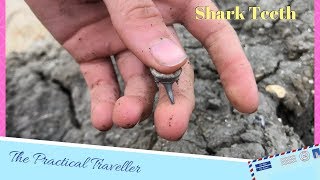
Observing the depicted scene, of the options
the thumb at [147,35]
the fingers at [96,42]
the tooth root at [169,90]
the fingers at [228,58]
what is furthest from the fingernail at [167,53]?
the fingers at [96,42]

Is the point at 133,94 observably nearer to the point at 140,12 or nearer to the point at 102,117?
the point at 102,117

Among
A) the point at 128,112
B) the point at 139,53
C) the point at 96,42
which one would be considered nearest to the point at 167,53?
the point at 139,53

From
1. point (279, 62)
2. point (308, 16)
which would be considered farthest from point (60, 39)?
point (308, 16)

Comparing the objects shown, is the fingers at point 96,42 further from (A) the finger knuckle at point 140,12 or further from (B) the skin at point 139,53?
(A) the finger knuckle at point 140,12

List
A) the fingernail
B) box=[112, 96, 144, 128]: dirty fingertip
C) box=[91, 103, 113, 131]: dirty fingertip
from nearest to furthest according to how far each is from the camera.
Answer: the fingernail → box=[112, 96, 144, 128]: dirty fingertip → box=[91, 103, 113, 131]: dirty fingertip

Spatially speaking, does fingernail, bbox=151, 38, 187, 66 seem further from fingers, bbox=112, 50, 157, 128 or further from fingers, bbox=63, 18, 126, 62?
fingers, bbox=63, 18, 126, 62

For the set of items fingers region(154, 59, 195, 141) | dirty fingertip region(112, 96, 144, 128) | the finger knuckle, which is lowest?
fingers region(154, 59, 195, 141)

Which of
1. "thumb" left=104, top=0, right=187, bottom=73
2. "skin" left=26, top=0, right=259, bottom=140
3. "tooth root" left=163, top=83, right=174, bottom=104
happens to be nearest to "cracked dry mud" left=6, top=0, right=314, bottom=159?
"skin" left=26, top=0, right=259, bottom=140

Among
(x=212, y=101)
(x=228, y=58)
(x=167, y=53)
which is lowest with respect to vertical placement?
(x=212, y=101)
